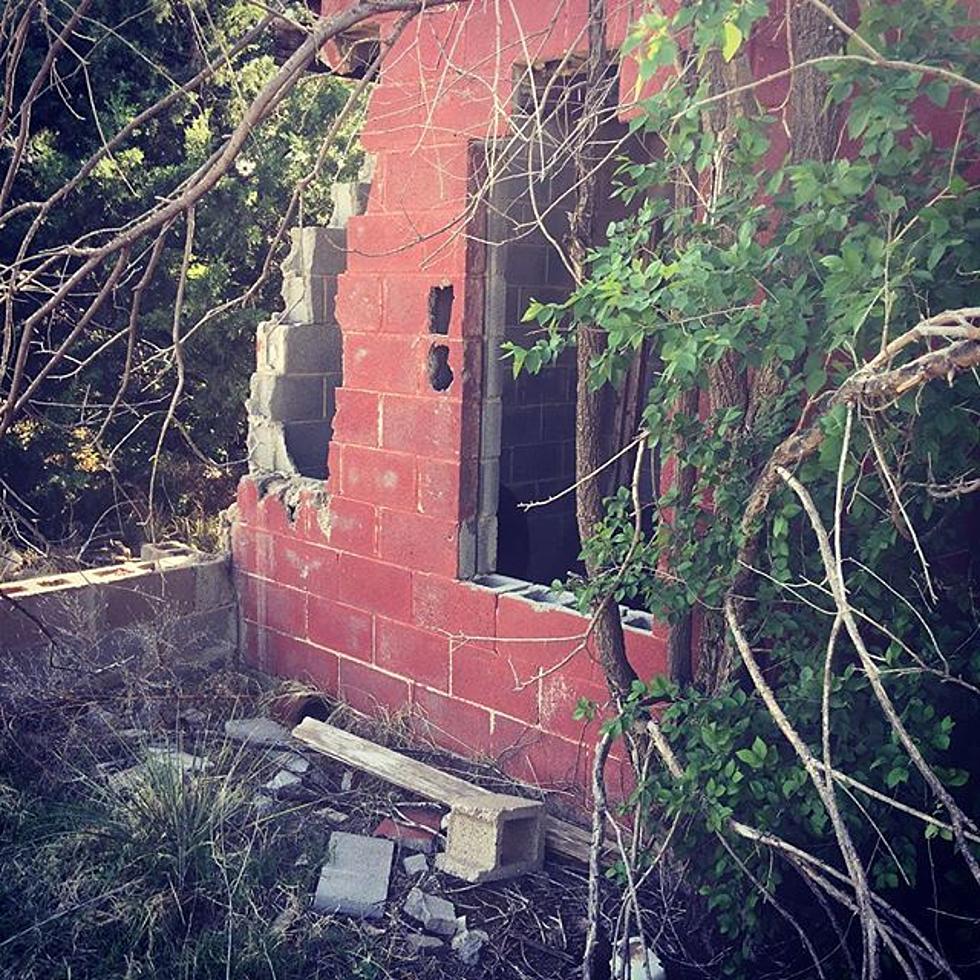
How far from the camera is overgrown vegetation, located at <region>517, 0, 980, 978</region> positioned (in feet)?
10.9

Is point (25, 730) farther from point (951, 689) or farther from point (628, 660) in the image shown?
point (951, 689)

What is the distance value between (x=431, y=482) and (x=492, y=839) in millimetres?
1686

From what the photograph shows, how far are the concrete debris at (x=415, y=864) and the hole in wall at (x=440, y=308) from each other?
2272mm

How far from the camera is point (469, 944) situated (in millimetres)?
3992

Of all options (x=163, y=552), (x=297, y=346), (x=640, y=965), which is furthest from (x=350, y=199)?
(x=640, y=965)

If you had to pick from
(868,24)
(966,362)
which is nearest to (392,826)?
(966,362)

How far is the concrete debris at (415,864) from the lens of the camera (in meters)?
4.45

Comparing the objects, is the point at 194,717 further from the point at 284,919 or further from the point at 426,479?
the point at 284,919

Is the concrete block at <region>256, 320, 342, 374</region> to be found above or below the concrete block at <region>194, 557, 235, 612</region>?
above

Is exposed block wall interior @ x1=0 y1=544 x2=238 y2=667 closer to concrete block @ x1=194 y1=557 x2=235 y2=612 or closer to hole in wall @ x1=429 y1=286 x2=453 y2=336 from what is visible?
concrete block @ x1=194 y1=557 x2=235 y2=612

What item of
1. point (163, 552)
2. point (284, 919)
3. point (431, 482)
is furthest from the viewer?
point (163, 552)

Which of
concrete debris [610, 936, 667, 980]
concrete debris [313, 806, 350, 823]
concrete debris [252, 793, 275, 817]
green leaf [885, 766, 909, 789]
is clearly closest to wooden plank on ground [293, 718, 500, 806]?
concrete debris [313, 806, 350, 823]

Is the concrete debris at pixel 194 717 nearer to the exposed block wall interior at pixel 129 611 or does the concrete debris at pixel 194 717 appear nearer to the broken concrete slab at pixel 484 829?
the exposed block wall interior at pixel 129 611

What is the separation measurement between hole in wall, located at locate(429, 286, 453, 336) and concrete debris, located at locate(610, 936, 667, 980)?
2797 millimetres
